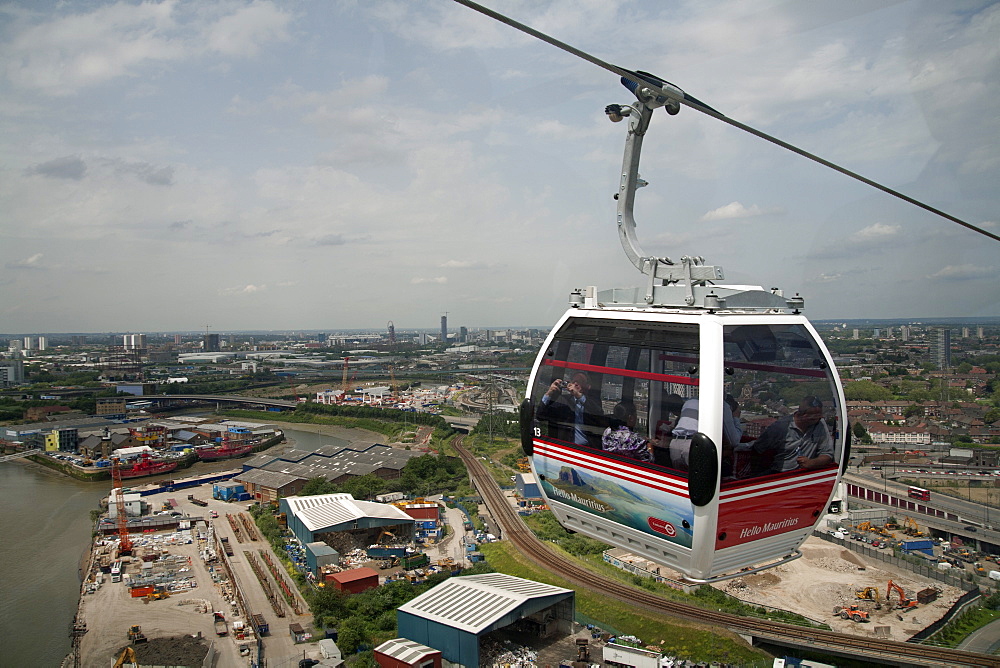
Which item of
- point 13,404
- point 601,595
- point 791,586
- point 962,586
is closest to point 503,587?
point 601,595

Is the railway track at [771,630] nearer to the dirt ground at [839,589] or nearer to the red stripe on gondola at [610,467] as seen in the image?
the dirt ground at [839,589]

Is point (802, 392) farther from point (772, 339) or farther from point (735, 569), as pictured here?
point (735, 569)

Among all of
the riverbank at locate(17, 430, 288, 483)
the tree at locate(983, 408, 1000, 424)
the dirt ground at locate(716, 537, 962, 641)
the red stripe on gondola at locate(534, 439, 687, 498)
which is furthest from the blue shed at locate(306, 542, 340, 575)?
the tree at locate(983, 408, 1000, 424)

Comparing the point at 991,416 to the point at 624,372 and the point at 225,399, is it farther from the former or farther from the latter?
the point at 225,399

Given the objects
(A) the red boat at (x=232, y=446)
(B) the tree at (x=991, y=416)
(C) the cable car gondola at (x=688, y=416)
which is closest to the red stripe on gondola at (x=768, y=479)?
(C) the cable car gondola at (x=688, y=416)

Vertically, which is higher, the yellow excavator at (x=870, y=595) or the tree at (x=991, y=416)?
the tree at (x=991, y=416)
